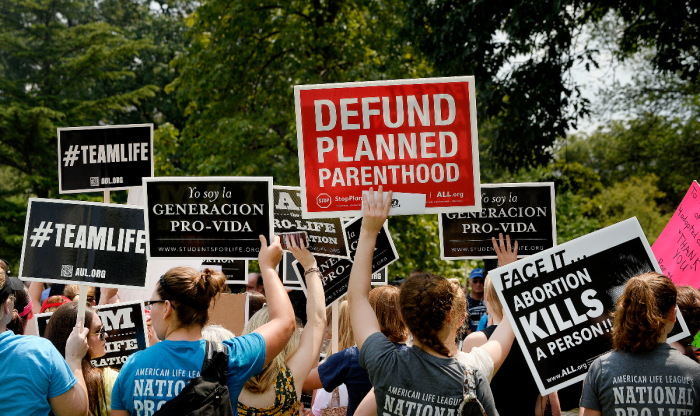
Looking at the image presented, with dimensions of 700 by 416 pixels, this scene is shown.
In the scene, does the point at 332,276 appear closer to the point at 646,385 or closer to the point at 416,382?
the point at 416,382

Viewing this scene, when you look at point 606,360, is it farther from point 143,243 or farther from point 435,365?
point 143,243

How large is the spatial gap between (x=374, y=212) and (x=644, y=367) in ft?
4.36

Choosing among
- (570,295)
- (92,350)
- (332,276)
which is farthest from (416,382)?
(332,276)

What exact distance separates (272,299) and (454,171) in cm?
125

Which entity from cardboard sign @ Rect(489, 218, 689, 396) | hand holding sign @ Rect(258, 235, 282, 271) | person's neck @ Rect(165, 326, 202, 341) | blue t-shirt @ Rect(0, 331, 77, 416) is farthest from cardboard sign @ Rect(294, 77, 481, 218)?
blue t-shirt @ Rect(0, 331, 77, 416)

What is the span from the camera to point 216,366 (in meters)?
2.60

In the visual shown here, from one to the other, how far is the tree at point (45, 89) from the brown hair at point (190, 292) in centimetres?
2201

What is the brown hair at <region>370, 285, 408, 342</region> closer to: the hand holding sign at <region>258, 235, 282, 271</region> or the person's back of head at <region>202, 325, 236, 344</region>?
the hand holding sign at <region>258, 235, 282, 271</region>

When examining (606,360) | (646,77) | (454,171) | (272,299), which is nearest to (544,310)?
(606,360)

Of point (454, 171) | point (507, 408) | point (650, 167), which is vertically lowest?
point (507, 408)

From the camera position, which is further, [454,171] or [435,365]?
[454,171]

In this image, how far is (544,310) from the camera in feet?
11.1

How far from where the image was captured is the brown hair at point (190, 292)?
2.70 m

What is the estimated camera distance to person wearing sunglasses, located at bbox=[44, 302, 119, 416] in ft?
10.7
